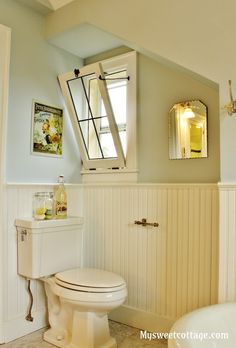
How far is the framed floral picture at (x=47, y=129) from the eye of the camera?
2446 mm

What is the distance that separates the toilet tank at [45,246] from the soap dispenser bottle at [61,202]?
2.4 inches

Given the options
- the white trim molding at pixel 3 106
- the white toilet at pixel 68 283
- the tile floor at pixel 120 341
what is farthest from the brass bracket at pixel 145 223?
the white trim molding at pixel 3 106

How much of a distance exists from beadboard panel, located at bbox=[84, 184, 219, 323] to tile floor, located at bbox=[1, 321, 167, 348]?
18 cm

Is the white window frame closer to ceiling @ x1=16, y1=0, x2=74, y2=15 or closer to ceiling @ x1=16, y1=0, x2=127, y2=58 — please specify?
ceiling @ x1=16, y1=0, x2=127, y2=58

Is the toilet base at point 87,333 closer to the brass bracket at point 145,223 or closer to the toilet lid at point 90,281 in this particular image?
the toilet lid at point 90,281

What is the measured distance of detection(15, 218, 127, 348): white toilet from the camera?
1913mm

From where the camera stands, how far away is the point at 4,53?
2217mm

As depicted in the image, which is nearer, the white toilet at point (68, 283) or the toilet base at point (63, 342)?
the white toilet at point (68, 283)

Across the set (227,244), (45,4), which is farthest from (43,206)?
(45,4)

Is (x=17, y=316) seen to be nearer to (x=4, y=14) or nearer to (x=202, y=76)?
(x=202, y=76)

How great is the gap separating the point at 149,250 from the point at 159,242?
0.11 meters

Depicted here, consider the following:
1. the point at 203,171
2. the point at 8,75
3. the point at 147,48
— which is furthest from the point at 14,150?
the point at 203,171

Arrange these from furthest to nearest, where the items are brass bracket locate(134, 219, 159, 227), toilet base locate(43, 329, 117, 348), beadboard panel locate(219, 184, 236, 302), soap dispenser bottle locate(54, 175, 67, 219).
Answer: soap dispenser bottle locate(54, 175, 67, 219) < brass bracket locate(134, 219, 159, 227) < toilet base locate(43, 329, 117, 348) < beadboard panel locate(219, 184, 236, 302)

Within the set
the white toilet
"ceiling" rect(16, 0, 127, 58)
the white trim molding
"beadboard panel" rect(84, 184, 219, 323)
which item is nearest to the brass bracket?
"beadboard panel" rect(84, 184, 219, 323)
